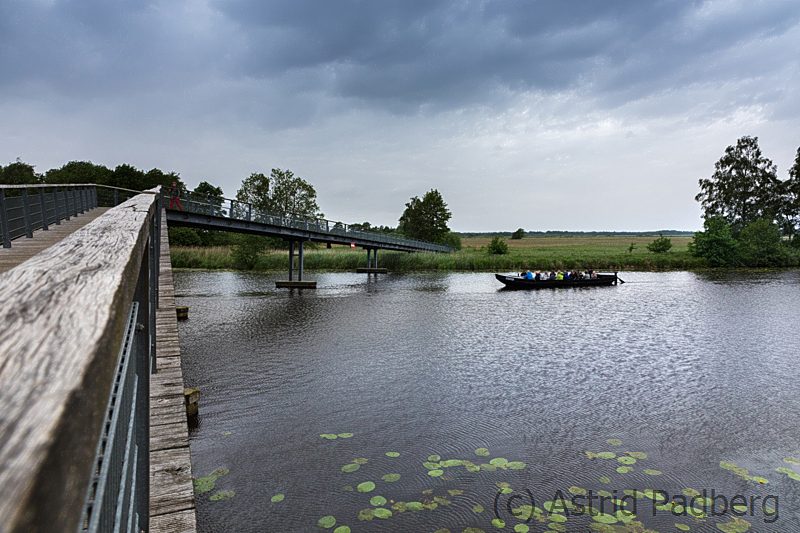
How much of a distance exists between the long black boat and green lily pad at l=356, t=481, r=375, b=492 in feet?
95.6

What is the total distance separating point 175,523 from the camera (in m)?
2.37

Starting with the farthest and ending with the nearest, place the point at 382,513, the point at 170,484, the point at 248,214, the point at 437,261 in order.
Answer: the point at 437,261
the point at 248,214
the point at 382,513
the point at 170,484

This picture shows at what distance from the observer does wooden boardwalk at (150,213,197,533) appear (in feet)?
7.88

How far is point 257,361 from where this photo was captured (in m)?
13.6

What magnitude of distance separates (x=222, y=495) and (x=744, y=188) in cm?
6892

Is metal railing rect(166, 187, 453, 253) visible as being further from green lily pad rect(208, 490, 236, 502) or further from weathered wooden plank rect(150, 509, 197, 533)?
weathered wooden plank rect(150, 509, 197, 533)

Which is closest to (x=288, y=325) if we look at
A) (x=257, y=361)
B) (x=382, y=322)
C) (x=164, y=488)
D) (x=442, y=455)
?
(x=382, y=322)

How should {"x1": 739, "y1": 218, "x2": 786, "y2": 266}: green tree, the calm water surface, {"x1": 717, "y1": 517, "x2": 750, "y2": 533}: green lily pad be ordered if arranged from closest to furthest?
1. {"x1": 717, "y1": 517, "x2": 750, "y2": 533}: green lily pad
2. the calm water surface
3. {"x1": 739, "y1": 218, "x2": 786, "y2": 266}: green tree

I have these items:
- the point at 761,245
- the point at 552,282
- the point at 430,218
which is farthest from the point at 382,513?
the point at 430,218

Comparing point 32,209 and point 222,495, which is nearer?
point 222,495

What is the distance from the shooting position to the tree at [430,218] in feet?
252

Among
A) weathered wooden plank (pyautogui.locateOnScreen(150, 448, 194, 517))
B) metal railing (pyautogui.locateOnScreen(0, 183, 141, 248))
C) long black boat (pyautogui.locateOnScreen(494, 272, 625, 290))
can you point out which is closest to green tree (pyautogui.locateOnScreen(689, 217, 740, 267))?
long black boat (pyautogui.locateOnScreen(494, 272, 625, 290))

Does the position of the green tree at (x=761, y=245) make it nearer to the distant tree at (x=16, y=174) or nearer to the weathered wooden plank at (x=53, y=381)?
the weathered wooden plank at (x=53, y=381)

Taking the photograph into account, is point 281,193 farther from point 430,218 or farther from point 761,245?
point 761,245
